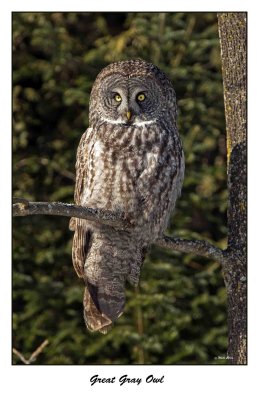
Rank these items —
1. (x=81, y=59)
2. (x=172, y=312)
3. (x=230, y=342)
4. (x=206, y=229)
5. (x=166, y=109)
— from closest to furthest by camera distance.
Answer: (x=230, y=342) → (x=166, y=109) → (x=172, y=312) → (x=81, y=59) → (x=206, y=229)

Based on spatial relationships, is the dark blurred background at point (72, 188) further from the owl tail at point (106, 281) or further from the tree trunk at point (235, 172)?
the tree trunk at point (235, 172)

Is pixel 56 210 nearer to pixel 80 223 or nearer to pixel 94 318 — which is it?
pixel 80 223

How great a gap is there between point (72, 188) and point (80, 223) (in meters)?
1.55

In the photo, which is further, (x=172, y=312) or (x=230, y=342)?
(x=172, y=312)

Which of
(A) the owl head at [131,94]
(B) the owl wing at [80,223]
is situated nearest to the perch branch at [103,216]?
(B) the owl wing at [80,223]

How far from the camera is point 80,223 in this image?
3748 millimetres

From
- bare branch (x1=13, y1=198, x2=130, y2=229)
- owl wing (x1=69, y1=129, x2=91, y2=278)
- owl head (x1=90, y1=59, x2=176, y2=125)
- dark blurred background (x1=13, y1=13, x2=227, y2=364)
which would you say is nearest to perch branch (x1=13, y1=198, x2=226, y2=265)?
bare branch (x1=13, y1=198, x2=130, y2=229)

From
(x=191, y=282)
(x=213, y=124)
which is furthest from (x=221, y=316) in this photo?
(x=213, y=124)

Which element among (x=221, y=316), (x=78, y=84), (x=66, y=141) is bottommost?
(x=221, y=316)

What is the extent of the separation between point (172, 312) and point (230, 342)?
1.91 m

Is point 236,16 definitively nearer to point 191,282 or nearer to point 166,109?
point 166,109

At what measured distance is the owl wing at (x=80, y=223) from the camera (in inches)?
143

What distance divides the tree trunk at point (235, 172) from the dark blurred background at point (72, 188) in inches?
68.6

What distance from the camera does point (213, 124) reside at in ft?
18.1
